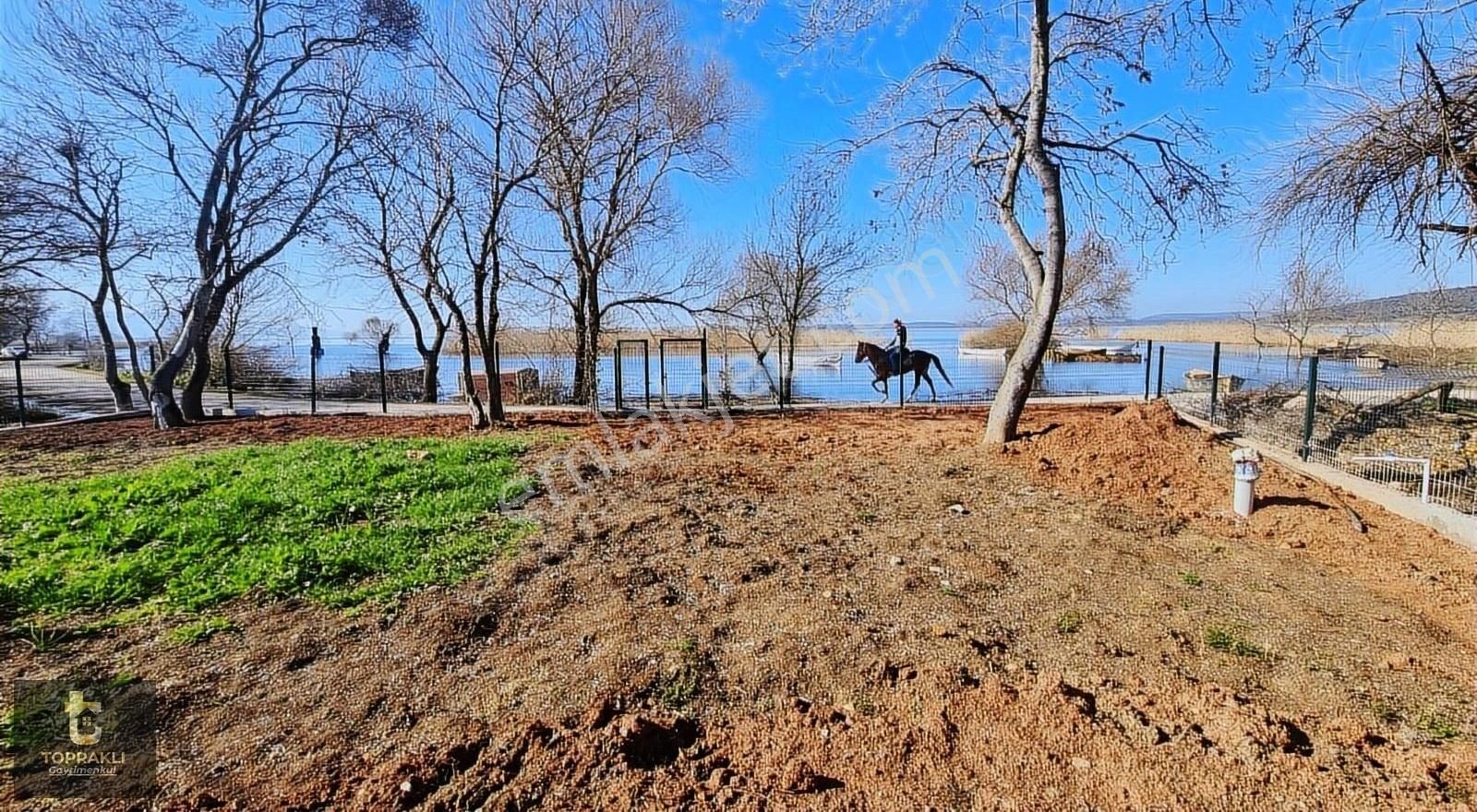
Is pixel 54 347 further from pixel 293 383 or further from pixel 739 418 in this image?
pixel 739 418

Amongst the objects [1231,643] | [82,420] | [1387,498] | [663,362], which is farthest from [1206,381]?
[82,420]

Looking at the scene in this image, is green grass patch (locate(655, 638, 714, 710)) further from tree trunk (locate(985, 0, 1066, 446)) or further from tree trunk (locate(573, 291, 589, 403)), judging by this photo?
tree trunk (locate(573, 291, 589, 403))

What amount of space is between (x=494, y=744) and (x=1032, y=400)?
38.9 feet

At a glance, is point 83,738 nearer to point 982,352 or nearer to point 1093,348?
point 982,352

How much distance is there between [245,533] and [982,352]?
19.3 meters

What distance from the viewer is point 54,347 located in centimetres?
3216

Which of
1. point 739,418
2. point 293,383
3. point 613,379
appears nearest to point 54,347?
point 293,383

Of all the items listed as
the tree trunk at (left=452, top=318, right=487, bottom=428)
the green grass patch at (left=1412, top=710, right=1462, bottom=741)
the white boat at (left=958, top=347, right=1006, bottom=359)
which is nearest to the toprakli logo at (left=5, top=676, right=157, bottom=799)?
the green grass patch at (left=1412, top=710, right=1462, bottom=741)

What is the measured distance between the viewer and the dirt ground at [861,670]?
1635 millimetres

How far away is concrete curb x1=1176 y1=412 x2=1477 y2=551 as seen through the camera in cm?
358

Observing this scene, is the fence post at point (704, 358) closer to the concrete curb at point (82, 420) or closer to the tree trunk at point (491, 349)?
the tree trunk at point (491, 349)

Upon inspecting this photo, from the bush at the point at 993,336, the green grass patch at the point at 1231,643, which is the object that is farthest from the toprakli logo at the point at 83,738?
the bush at the point at 993,336

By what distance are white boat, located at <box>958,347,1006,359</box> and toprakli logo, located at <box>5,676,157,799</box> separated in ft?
59.4

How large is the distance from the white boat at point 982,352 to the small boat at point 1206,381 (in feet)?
17.2
